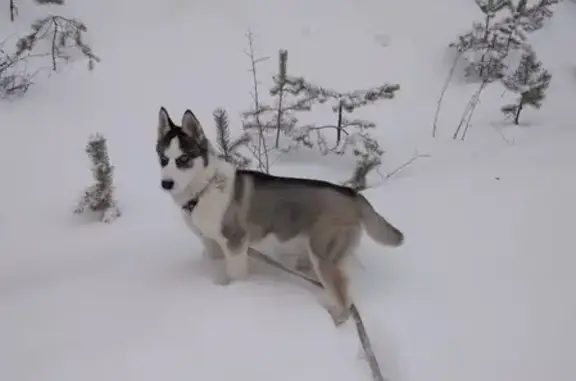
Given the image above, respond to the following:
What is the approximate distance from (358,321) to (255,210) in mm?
653

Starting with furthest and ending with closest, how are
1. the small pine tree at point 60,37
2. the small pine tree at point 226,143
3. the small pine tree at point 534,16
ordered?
the small pine tree at point 534,16 → the small pine tree at point 60,37 → the small pine tree at point 226,143

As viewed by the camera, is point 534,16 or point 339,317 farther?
point 534,16

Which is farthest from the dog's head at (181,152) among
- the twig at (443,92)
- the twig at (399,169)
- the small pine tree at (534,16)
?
the small pine tree at (534,16)

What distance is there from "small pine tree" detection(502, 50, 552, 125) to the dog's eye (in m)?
3.10

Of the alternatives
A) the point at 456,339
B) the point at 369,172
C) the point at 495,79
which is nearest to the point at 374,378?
the point at 456,339

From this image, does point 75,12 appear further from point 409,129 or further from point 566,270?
point 566,270

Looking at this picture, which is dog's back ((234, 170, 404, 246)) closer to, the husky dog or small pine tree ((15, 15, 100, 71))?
the husky dog

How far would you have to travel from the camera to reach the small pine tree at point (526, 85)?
4.90 meters

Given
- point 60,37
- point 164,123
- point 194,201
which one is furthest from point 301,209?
point 60,37

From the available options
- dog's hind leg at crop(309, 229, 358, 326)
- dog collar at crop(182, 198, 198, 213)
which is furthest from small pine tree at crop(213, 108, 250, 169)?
dog's hind leg at crop(309, 229, 358, 326)

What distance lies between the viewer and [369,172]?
4145mm

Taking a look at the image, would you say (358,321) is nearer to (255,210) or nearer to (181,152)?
(255,210)

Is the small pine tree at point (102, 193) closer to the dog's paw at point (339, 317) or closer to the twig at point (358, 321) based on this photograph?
the twig at point (358, 321)

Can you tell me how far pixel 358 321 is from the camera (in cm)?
257
